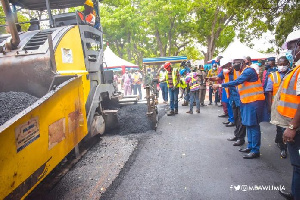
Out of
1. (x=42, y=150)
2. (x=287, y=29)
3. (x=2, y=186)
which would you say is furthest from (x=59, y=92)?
(x=287, y=29)

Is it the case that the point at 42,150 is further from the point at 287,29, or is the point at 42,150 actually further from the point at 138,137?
the point at 287,29

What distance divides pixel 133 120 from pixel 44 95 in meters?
3.26

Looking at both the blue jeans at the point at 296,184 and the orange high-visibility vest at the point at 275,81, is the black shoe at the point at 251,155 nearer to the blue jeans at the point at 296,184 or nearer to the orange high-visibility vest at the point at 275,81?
the orange high-visibility vest at the point at 275,81

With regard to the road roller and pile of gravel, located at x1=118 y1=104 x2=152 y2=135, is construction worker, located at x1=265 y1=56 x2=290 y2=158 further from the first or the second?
the road roller

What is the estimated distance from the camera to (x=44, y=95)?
2795mm

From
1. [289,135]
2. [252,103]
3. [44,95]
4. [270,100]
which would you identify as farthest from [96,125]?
[270,100]

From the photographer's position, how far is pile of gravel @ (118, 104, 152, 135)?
18.1 ft

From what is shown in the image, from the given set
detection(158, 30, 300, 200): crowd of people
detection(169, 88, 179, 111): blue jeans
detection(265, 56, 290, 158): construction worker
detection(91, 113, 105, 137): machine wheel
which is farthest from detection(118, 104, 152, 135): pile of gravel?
detection(265, 56, 290, 158): construction worker

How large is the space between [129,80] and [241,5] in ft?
24.7

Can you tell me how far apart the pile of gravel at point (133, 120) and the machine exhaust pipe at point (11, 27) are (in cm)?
309

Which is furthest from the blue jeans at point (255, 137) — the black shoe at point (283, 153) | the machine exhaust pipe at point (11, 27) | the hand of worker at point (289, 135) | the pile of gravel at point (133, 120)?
the machine exhaust pipe at point (11, 27)

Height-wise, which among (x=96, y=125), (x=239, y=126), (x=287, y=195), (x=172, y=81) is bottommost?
(x=287, y=195)

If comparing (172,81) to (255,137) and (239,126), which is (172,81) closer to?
(239,126)

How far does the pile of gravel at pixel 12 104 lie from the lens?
2352 mm
